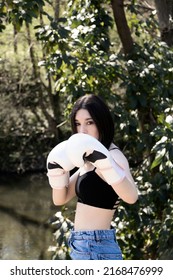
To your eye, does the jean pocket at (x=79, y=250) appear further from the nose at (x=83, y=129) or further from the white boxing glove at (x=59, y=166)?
the nose at (x=83, y=129)

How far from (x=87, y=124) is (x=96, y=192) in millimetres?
239

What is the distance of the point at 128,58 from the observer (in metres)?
4.79

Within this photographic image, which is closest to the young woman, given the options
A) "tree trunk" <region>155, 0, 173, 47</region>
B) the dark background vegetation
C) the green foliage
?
the dark background vegetation

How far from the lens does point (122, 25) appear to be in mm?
5082

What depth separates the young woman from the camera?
6.22 feet

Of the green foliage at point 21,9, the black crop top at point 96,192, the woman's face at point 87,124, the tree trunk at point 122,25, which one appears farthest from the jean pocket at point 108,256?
the tree trunk at point 122,25

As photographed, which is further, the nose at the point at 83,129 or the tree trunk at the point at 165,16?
the tree trunk at the point at 165,16

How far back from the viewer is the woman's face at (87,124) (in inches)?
80.6

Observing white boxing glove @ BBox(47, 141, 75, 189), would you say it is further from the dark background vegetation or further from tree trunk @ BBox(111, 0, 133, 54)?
tree trunk @ BBox(111, 0, 133, 54)

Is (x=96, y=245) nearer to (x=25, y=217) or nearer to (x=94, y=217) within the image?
(x=94, y=217)

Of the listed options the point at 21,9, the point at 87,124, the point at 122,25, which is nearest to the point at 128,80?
the point at 122,25

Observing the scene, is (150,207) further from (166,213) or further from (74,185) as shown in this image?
(74,185)

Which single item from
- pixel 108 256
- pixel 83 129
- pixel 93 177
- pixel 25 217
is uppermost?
pixel 83 129

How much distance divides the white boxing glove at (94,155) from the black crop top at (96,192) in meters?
0.08
